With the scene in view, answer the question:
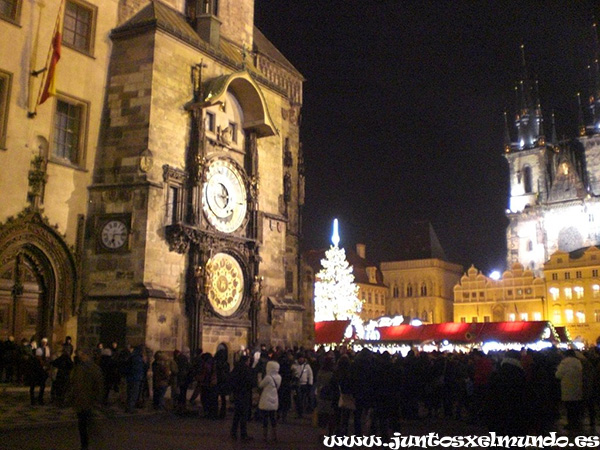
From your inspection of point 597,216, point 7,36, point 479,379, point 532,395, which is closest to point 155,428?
point 479,379

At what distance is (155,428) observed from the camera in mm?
12750

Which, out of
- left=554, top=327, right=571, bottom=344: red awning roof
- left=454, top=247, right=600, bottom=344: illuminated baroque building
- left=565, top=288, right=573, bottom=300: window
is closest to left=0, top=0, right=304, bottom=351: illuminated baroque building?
left=554, top=327, right=571, bottom=344: red awning roof

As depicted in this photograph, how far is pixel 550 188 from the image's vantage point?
274ft

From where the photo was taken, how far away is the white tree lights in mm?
50781

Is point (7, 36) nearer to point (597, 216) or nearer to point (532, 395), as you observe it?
point (532, 395)

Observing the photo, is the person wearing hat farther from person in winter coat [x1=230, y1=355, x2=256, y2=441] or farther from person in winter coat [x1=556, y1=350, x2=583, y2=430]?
person in winter coat [x1=556, y1=350, x2=583, y2=430]

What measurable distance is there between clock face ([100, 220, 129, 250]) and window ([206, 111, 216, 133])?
4971mm

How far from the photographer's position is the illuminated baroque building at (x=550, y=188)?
7850 centimetres

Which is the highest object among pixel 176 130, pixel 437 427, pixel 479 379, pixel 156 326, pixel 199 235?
pixel 176 130

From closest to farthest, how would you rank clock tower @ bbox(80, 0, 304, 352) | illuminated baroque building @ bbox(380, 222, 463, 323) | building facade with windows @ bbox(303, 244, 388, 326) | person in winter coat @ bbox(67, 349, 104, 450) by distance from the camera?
person in winter coat @ bbox(67, 349, 104, 450) < clock tower @ bbox(80, 0, 304, 352) < building facade with windows @ bbox(303, 244, 388, 326) < illuminated baroque building @ bbox(380, 222, 463, 323)

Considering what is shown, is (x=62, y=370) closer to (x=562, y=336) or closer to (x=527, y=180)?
(x=562, y=336)

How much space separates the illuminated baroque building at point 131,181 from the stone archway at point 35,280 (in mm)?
37

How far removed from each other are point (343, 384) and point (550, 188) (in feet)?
260

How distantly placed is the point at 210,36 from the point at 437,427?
15.7 metres
